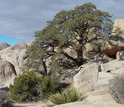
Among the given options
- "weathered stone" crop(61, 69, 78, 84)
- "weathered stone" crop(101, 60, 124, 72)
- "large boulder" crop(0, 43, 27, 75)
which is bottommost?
"weathered stone" crop(61, 69, 78, 84)

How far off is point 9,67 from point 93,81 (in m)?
17.6

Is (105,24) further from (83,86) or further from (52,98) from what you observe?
(52,98)

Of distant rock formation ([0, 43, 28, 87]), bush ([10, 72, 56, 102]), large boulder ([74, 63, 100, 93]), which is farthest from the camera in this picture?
distant rock formation ([0, 43, 28, 87])

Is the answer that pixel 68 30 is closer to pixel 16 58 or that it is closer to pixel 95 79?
pixel 95 79

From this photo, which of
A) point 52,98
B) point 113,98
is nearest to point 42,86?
point 52,98

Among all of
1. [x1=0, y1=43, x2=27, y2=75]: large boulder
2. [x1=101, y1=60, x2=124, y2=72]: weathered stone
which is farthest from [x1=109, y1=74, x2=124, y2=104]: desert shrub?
[x1=0, y1=43, x2=27, y2=75]: large boulder

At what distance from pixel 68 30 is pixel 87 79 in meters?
6.46

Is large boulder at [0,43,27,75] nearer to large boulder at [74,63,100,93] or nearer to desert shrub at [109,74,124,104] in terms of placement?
large boulder at [74,63,100,93]

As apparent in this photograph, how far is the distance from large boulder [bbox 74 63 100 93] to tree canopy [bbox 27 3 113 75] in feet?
15.2

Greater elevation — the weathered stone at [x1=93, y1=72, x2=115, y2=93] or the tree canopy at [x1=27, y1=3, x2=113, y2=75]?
the tree canopy at [x1=27, y1=3, x2=113, y2=75]

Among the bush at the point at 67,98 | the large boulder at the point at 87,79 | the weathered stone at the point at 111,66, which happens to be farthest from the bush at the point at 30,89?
the weathered stone at the point at 111,66

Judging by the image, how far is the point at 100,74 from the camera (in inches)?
528

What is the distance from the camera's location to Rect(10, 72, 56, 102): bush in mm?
14102

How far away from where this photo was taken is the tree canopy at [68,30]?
60.6 feet
